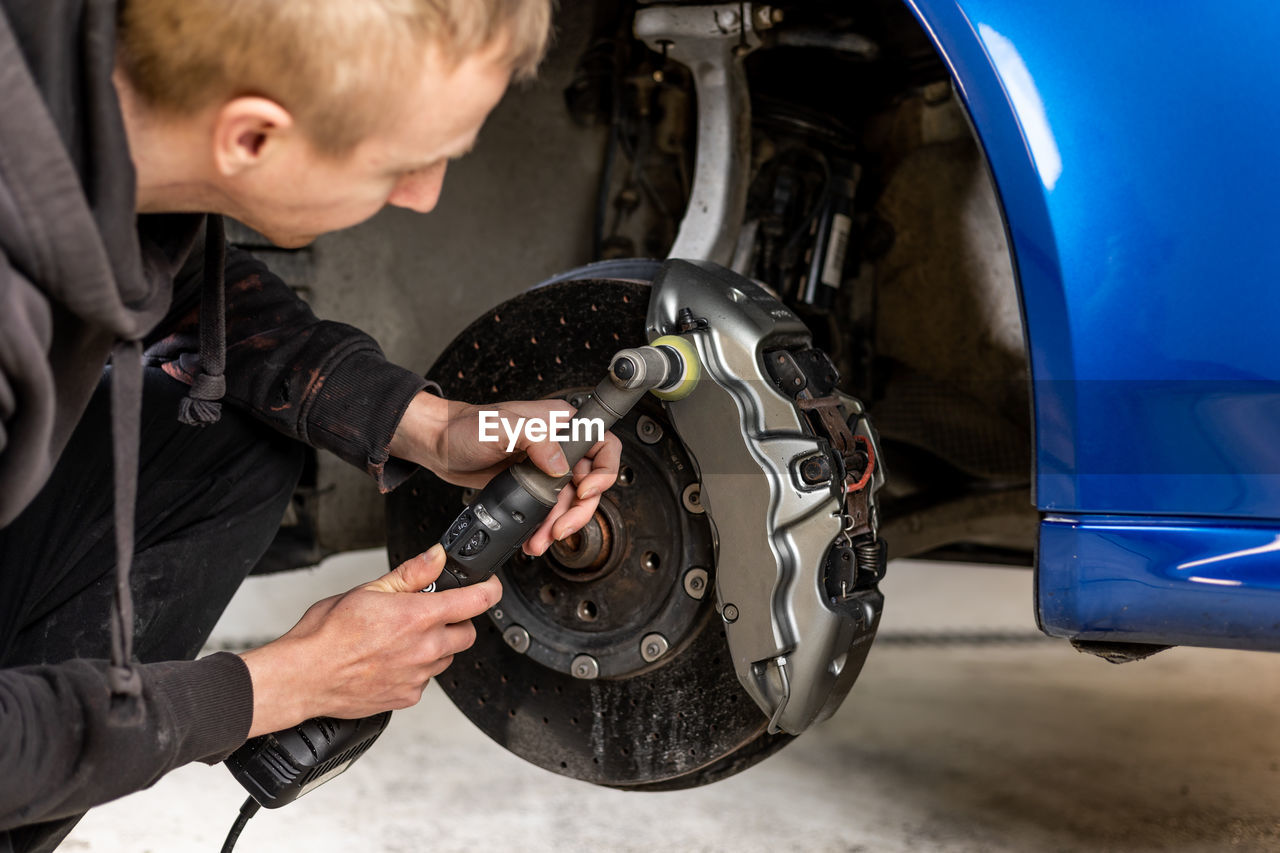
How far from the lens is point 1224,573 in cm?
70

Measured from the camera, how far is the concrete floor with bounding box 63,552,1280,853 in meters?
1.10

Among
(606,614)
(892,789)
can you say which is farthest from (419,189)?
(892,789)

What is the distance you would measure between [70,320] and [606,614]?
48cm

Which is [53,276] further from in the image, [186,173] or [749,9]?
[749,9]

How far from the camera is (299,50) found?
540 millimetres

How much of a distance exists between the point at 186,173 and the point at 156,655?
1.57ft

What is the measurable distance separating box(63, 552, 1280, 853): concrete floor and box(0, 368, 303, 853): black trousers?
1.02ft

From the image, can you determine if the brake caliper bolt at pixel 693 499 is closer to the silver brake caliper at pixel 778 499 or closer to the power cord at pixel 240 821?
the silver brake caliper at pixel 778 499

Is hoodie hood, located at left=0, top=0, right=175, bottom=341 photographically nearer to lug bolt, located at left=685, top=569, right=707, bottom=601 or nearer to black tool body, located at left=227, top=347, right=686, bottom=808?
black tool body, located at left=227, top=347, right=686, bottom=808

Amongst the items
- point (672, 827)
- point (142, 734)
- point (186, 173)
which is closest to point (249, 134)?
point (186, 173)

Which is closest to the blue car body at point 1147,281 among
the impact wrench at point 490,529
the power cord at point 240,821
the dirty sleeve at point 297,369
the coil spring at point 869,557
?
the coil spring at point 869,557

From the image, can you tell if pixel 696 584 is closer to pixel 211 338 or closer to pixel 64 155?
pixel 211 338

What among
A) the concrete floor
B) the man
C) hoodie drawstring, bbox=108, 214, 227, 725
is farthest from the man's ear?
the concrete floor

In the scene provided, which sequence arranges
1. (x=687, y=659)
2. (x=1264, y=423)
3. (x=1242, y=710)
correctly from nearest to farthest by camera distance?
(x=1264, y=423)
(x=687, y=659)
(x=1242, y=710)
